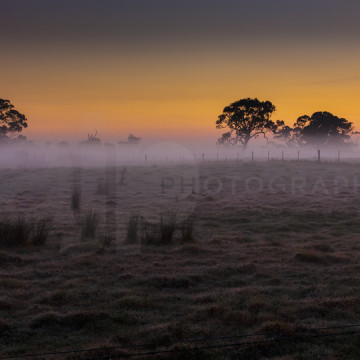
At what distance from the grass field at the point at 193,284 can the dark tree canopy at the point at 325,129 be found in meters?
61.8

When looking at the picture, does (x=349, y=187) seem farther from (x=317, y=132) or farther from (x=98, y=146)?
(x=98, y=146)

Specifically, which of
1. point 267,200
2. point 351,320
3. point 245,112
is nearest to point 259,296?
point 351,320

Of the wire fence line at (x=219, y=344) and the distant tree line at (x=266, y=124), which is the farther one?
the distant tree line at (x=266, y=124)

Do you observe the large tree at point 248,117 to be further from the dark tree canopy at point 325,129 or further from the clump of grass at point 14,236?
the clump of grass at point 14,236

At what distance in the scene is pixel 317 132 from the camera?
247 feet

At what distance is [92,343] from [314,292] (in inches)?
179

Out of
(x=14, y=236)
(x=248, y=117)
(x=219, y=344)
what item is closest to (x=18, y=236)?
(x=14, y=236)

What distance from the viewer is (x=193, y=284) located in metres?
8.14

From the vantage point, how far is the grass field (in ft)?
18.6

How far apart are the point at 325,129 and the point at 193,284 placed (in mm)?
73667

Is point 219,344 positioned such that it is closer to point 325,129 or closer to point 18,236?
point 18,236

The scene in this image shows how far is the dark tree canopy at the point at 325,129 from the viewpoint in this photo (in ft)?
242

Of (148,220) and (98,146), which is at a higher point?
(98,146)

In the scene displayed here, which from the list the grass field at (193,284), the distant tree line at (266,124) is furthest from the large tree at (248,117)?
the grass field at (193,284)
